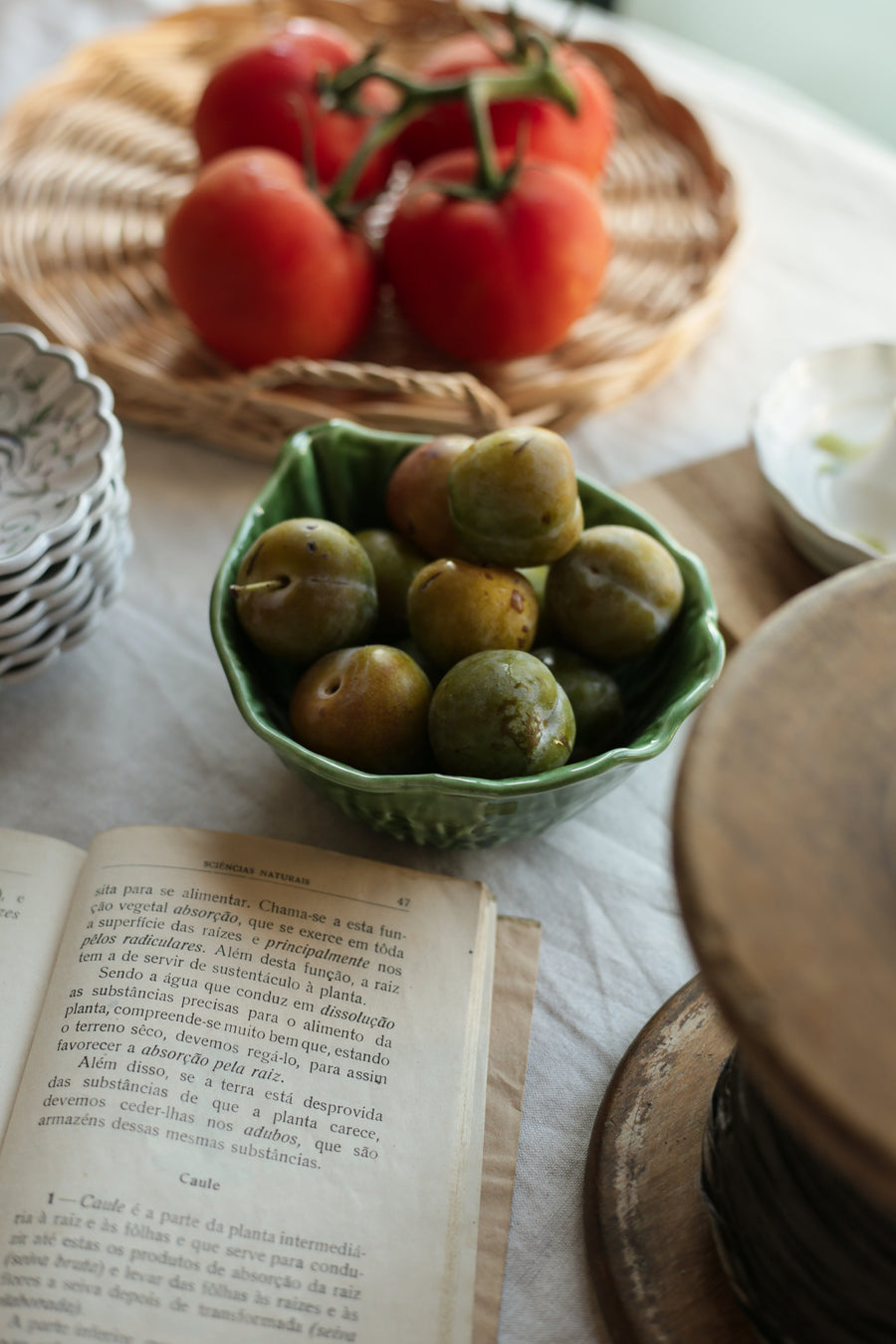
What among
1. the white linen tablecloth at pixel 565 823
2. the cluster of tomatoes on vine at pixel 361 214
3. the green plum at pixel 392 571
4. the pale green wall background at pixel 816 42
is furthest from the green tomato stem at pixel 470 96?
the pale green wall background at pixel 816 42

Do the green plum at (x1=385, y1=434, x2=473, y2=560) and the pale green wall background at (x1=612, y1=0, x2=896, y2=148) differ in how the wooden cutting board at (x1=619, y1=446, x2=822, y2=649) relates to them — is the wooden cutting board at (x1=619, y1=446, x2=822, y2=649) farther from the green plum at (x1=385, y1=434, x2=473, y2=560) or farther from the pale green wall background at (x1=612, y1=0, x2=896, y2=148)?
the pale green wall background at (x1=612, y1=0, x2=896, y2=148)

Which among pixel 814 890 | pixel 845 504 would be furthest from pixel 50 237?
pixel 814 890

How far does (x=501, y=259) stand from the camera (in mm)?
589

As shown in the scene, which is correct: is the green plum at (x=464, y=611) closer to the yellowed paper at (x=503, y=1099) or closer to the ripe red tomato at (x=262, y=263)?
the yellowed paper at (x=503, y=1099)

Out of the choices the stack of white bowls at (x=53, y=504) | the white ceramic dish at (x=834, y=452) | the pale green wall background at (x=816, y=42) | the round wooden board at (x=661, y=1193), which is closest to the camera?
the round wooden board at (x=661, y=1193)

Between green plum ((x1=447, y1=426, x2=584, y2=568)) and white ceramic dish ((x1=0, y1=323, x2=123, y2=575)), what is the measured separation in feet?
0.52

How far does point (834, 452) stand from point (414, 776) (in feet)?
1.15

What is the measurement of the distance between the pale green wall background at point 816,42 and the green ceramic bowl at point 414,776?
1178 mm

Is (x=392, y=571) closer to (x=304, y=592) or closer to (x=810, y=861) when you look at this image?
(x=304, y=592)

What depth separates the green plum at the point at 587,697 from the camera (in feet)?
1.35

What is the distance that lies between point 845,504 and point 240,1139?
1.38ft

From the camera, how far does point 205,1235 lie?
0.33m

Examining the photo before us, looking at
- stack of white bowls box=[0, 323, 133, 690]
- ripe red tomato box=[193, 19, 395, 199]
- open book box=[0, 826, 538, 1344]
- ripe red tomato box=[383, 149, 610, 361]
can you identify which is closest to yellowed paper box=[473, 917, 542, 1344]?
open book box=[0, 826, 538, 1344]

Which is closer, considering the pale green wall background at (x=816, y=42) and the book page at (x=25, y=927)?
the book page at (x=25, y=927)
